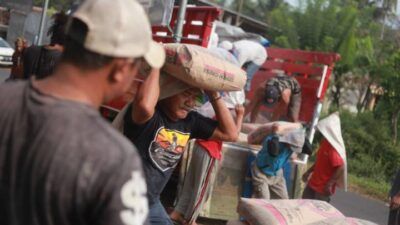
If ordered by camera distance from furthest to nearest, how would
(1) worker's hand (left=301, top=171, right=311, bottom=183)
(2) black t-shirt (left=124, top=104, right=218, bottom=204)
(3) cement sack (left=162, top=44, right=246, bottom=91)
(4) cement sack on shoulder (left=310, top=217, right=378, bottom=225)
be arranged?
(1) worker's hand (left=301, top=171, right=311, bottom=183), (4) cement sack on shoulder (left=310, top=217, right=378, bottom=225), (3) cement sack (left=162, top=44, right=246, bottom=91), (2) black t-shirt (left=124, top=104, right=218, bottom=204)

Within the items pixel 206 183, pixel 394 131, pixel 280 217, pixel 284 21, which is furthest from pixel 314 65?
pixel 284 21

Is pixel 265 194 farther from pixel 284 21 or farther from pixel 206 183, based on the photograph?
pixel 284 21

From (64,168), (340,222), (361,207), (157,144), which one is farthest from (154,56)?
(361,207)

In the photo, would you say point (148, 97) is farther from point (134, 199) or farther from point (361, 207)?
point (361, 207)

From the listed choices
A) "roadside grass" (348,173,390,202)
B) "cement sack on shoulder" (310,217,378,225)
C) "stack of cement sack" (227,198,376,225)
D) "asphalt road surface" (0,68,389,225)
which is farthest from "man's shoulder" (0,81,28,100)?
"roadside grass" (348,173,390,202)

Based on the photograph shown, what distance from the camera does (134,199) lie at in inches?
61.4

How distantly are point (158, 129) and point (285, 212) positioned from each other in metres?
1.71

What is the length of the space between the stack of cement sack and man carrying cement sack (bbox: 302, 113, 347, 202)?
115cm

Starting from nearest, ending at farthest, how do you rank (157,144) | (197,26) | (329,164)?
1. (157,144)
2. (329,164)
3. (197,26)

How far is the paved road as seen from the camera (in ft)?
32.9

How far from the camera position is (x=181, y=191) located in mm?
5754

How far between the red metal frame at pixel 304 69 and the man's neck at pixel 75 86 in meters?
5.67

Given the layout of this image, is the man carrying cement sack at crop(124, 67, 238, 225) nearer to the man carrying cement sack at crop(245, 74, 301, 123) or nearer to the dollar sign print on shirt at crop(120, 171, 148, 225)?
the dollar sign print on shirt at crop(120, 171, 148, 225)

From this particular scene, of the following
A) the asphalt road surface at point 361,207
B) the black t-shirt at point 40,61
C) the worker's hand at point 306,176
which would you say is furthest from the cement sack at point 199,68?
the asphalt road surface at point 361,207
